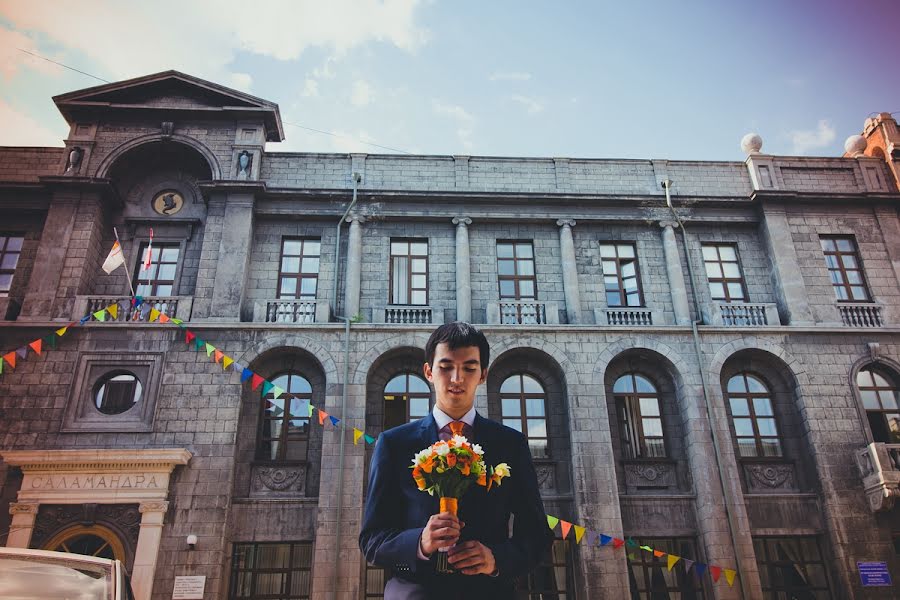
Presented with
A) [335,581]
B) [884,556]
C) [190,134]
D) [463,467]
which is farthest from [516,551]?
[190,134]

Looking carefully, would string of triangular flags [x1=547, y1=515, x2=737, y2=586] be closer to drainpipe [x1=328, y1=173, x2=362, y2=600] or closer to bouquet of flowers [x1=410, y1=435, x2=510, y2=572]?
drainpipe [x1=328, y1=173, x2=362, y2=600]

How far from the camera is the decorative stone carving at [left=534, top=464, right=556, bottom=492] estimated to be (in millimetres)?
16922

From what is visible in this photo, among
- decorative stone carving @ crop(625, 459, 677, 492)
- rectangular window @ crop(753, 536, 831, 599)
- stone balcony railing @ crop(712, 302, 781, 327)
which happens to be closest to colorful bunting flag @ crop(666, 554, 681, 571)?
decorative stone carving @ crop(625, 459, 677, 492)

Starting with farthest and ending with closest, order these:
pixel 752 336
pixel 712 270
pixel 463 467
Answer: pixel 712 270 → pixel 752 336 → pixel 463 467

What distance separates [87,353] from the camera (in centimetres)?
1706

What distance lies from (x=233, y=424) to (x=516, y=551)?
1413 centimetres

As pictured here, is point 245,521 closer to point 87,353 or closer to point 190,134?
point 87,353

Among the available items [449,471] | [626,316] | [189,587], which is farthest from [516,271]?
[449,471]

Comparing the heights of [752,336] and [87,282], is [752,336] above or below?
below

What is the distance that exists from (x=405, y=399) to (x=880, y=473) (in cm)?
1210

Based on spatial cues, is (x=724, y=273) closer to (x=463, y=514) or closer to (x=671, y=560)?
(x=671, y=560)

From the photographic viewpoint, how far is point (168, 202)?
19.9 meters

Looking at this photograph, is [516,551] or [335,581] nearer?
[516,551]

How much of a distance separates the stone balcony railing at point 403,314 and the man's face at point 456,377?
14.0 m
